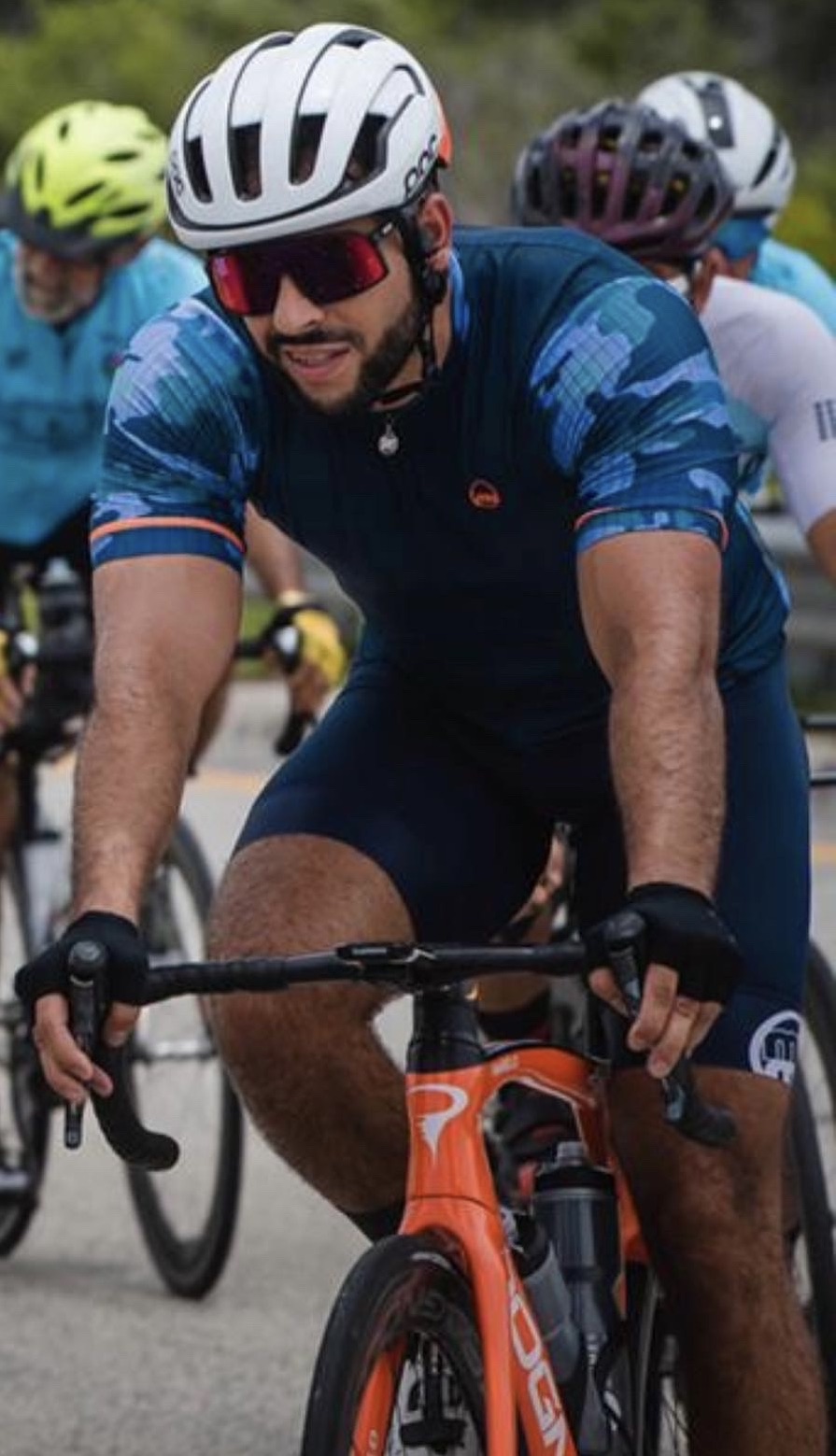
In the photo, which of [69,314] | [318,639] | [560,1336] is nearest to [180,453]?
[560,1336]

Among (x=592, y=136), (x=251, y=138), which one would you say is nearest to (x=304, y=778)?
(x=251, y=138)

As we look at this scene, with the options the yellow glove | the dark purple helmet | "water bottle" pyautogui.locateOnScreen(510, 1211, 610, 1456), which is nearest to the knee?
"water bottle" pyautogui.locateOnScreen(510, 1211, 610, 1456)

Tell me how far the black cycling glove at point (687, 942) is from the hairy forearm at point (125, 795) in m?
0.59

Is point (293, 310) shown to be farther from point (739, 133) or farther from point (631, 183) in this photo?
point (739, 133)

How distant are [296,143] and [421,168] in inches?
6.6

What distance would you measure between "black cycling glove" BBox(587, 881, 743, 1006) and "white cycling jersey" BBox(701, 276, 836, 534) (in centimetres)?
216

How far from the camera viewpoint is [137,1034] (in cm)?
793

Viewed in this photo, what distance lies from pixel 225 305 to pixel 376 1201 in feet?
3.57

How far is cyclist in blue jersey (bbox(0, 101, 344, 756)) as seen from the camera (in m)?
8.02

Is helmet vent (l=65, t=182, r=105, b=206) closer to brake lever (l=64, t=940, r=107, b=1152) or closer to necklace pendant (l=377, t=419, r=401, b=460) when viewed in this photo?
necklace pendant (l=377, t=419, r=401, b=460)

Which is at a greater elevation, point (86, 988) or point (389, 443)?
point (389, 443)

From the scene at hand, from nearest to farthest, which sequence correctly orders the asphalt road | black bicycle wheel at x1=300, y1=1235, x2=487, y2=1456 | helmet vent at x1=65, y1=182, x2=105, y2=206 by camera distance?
1. black bicycle wheel at x1=300, y1=1235, x2=487, y2=1456
2. the asphalt road
3. helmet vent at x1=65, y1=182, x2=105, y2=206

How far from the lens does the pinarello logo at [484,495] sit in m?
4.77

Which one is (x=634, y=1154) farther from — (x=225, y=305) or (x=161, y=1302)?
(x=161, y=1302)
